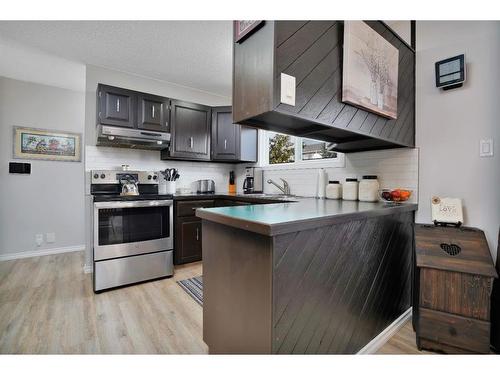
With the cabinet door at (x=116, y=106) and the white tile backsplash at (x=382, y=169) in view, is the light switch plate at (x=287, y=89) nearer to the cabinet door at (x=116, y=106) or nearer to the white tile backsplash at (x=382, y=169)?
the white tile backsplash at (x=382, y=169)

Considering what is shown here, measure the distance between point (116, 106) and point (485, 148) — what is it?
3364 mm

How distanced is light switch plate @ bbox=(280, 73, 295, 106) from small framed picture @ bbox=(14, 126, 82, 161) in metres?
3.92

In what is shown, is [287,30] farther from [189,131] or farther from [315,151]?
[189,131]

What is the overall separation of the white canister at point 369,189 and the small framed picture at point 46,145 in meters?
4.05

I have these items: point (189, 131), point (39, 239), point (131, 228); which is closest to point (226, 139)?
point (189, 131)

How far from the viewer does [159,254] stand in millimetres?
2785

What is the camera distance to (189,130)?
3371mm

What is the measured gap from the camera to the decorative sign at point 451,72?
175 centimetres

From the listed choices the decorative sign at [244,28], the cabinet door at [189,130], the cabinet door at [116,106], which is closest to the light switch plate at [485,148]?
the decorative sign at [244,28]

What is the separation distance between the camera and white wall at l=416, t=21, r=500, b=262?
1682 mm

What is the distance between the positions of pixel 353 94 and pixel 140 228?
93.8 inches

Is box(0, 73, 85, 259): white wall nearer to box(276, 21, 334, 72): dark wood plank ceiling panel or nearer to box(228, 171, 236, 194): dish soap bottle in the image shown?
box(228, 171, 236, 194): dish soap bottle
